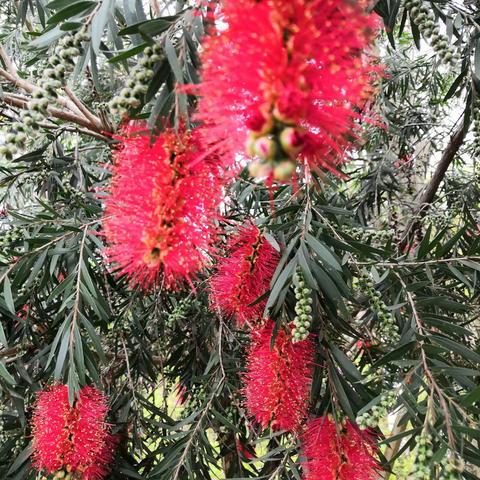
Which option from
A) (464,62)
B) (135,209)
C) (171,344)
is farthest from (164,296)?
(464,62)

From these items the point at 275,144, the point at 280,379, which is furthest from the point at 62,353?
the point at 275,144

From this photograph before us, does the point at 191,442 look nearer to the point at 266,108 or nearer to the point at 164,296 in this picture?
the point at 164,296

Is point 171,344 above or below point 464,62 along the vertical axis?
below

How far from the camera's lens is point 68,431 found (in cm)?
146

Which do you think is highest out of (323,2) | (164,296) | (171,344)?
(323,2)

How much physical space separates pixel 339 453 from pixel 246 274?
0.52 m

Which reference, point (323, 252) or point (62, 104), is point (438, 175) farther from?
point (62, 104)

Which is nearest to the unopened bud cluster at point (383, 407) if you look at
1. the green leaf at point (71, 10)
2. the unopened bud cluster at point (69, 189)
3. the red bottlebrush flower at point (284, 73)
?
the red bottlebrush flower at point (284, 73)

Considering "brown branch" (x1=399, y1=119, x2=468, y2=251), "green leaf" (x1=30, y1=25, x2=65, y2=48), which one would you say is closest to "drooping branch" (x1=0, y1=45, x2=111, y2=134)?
"green leaf" (x1=30, y1=25, x2=65, y2=48)

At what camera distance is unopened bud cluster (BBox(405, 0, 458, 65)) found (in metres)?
1.19

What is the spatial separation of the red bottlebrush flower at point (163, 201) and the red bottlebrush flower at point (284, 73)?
0.13 m

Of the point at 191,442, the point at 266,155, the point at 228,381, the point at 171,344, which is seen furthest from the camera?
the point at 171,344

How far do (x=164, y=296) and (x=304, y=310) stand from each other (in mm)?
1201

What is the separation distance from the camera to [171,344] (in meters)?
2.22
